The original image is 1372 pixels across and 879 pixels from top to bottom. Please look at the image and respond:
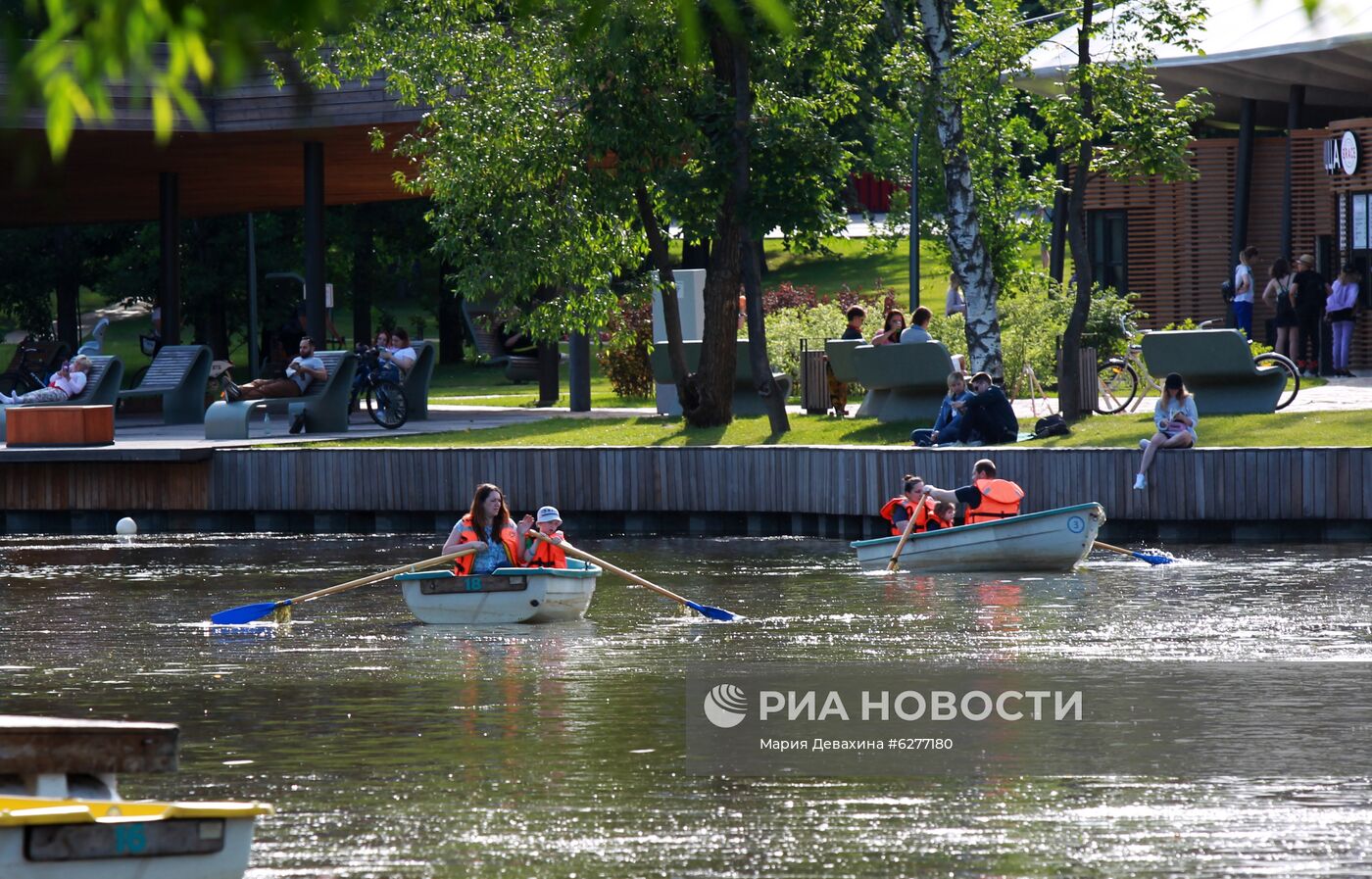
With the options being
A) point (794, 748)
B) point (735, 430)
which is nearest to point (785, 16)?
point (794, 748)

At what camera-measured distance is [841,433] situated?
26578 mm

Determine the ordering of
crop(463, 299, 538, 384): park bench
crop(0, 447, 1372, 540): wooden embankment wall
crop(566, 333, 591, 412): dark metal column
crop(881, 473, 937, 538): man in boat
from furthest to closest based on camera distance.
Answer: crop(463, 299, 538, 384): park bench → crop(566, 333, 591, 412): dark metal column → crop(0, 447, 1372, 540): wooden embankment wall → crop(881, 473, 937, 538): man in boat

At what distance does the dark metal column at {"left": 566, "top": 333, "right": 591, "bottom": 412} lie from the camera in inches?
1251

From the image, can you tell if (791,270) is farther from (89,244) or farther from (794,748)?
(794,748)

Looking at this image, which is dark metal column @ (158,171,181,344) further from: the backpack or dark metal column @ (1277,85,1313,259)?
dark metal column @ (1277,85,1313,259)

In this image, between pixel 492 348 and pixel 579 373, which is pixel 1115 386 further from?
pixel 492 348

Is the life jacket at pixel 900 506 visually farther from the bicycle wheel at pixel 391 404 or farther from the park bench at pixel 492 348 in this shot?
the park bench at pixel 492 348

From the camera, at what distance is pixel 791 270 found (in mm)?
66812

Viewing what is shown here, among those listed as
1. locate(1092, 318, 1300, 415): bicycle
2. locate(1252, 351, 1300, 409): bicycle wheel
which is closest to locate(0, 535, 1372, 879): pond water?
locate(1252, 351, 1300, 409): bicycle wheel

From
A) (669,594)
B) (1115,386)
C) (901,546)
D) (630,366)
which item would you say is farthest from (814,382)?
(669,594)

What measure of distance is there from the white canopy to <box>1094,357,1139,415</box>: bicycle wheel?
697 cm

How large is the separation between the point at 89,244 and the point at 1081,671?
44926 millimetres

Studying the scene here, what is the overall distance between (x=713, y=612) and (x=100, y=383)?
15831mm

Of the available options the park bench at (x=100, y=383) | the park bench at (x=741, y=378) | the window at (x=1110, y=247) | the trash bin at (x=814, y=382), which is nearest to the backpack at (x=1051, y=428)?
the trash bin at (x=814, y=382)
